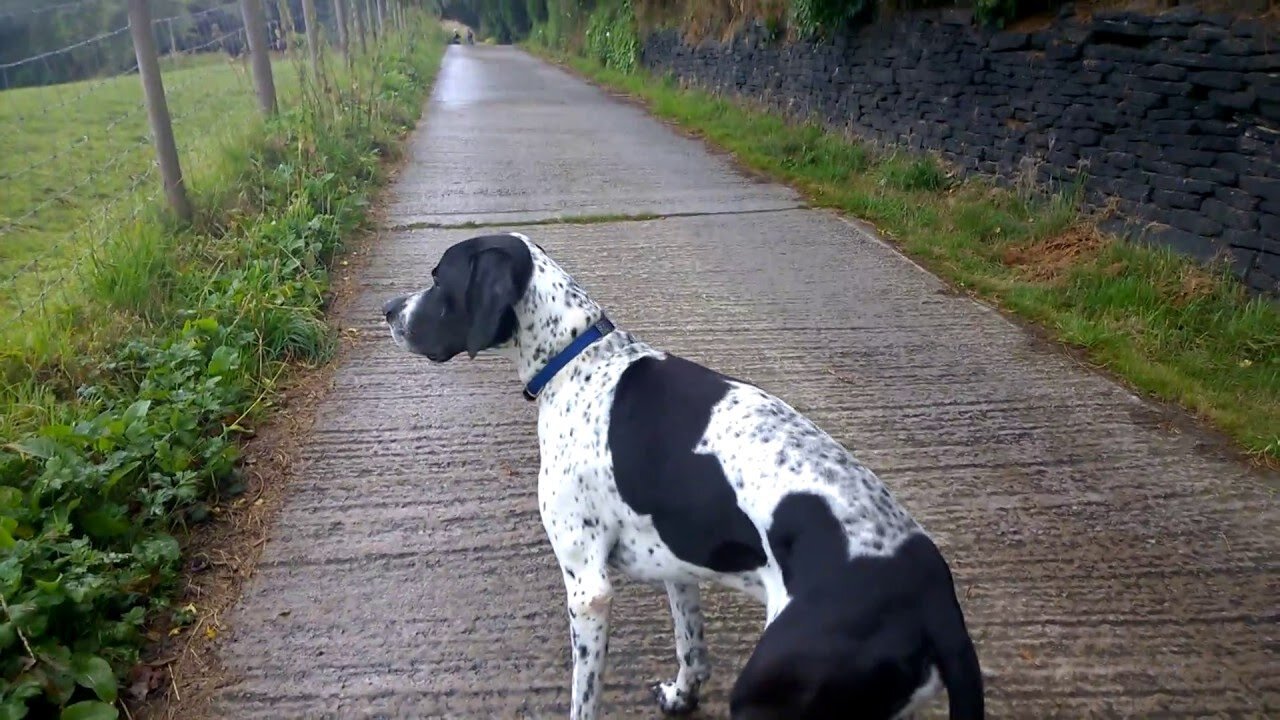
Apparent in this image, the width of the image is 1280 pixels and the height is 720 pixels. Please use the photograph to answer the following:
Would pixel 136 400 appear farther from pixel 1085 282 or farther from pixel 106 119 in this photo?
pixel 106 119

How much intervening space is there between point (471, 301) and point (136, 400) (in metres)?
2.15

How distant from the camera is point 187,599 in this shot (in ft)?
11.6

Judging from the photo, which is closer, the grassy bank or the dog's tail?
the dog's tail

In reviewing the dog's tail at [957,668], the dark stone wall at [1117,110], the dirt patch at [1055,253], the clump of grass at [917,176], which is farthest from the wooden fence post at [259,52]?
the dog's tail at [957,668]

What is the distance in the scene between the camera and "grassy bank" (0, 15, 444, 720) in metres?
3.08

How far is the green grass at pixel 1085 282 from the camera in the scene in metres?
5.14

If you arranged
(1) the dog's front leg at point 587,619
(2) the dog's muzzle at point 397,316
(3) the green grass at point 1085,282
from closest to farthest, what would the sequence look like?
(1) the dog's front leg at point 587,619 < (2) the dog's muzzle at point 397,316 < (3) the green grass at point 1085,282

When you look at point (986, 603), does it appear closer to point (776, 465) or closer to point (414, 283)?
point (776, 465)

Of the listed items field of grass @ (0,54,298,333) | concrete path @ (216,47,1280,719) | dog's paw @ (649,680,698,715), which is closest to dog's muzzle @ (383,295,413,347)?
concrete path @ (216,47,1280,719)

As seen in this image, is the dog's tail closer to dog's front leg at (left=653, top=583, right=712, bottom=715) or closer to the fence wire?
dog's front leg at (left=653, top=583, right=712, bottom=715)

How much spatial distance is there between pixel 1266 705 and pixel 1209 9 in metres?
4.95

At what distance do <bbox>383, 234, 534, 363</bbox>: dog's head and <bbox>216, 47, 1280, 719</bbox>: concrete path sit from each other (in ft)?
3.19

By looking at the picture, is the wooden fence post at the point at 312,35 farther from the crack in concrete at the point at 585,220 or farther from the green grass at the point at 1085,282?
the green grass at the point at 1085,282

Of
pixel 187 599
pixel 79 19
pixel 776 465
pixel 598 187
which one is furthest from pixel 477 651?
pixel 79 19
